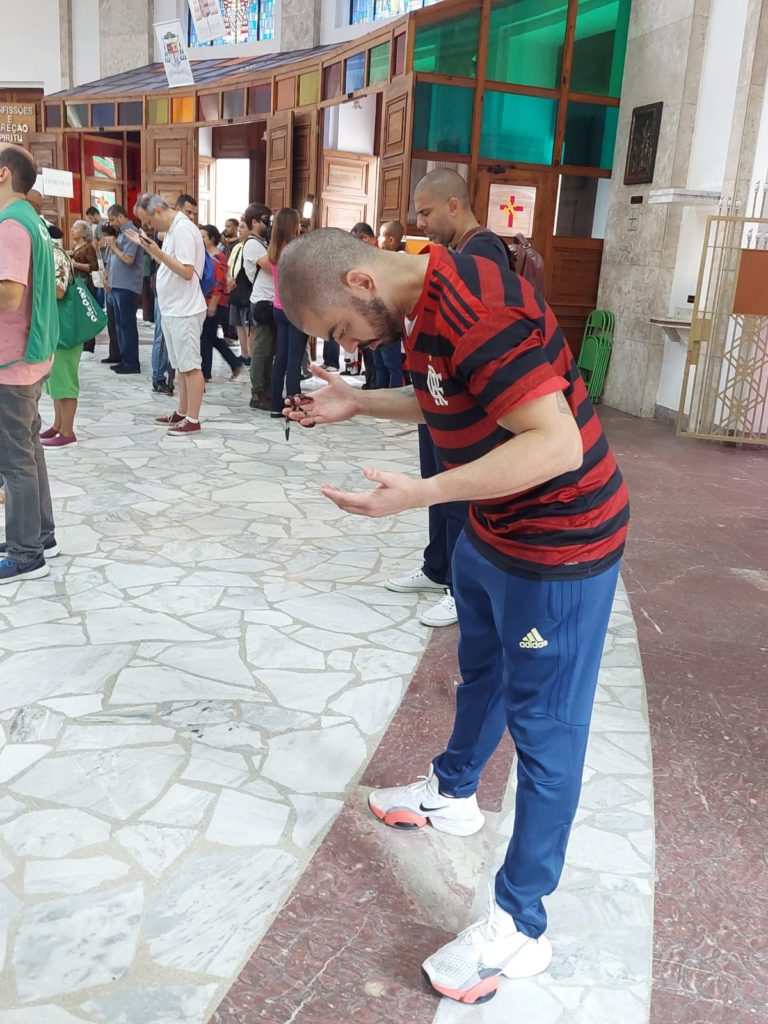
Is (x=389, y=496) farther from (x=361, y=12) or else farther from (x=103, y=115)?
(x=103, y=115)

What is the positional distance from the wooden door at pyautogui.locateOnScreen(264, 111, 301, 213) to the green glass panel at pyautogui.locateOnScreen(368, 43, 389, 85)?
240 cm

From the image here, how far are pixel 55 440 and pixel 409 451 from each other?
2660 mm

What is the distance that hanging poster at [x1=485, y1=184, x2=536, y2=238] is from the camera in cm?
1021

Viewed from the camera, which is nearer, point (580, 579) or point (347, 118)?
point (580, 579)

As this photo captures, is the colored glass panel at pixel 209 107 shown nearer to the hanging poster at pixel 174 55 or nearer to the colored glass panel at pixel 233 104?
the colored glass panel at pixel 233 104

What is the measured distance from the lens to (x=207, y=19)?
11.5 meters

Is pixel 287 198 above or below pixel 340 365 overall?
above

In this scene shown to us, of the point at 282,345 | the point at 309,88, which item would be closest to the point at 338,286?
the point at 282,345

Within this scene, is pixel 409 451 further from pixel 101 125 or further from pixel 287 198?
pixel 101 125

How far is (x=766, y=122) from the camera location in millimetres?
7773

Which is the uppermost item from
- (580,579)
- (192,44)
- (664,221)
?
(192,44)

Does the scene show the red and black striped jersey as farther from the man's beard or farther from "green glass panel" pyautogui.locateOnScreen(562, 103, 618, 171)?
"green glass panel" pyautogui.locateOnScreen(562, 103, 618, 171)

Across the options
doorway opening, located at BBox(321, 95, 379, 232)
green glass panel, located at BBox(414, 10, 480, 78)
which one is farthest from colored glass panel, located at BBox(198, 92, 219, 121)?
green glass panel, located at BBox(414, 10, 480, 78)

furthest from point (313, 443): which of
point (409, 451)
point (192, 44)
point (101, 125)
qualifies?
point (192, 44)
